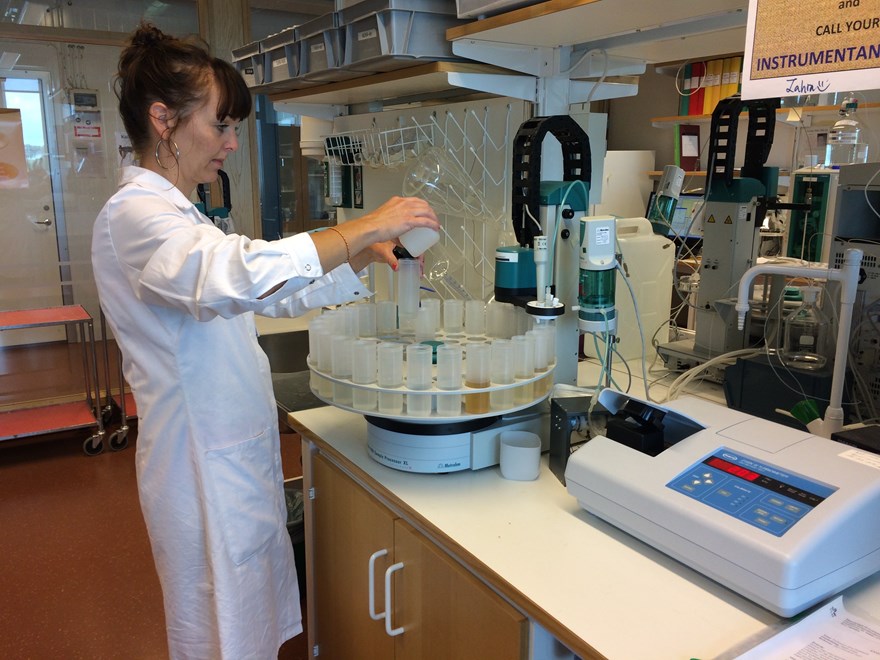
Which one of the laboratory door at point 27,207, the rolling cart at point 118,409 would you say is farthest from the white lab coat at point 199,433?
the laboratory door at point 27,207

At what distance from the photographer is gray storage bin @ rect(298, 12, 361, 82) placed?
1854 mm

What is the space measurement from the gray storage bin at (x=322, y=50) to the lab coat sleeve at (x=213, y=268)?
876mm

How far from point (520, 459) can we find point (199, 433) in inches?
24.6

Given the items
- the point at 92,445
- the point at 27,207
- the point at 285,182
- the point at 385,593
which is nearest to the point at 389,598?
the point at 385,593

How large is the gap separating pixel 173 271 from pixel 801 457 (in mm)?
1001

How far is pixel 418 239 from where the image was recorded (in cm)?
136

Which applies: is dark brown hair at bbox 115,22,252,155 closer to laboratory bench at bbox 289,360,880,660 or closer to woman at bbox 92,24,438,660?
woman at bbox 92,24,438,660

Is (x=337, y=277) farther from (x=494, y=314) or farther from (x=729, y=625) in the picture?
(x=729, y=625)

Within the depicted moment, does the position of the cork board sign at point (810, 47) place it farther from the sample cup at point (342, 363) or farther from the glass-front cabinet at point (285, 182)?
the glass-front cabinet at point (285, 182)

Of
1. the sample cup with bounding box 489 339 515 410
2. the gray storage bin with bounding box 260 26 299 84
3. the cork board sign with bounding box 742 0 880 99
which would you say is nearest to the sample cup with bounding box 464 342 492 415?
the sample cup with bounding box 489 339 515 410

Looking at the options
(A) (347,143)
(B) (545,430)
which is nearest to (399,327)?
(B) (545,430)

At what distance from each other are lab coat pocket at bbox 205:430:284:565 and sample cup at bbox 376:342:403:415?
1.05ft

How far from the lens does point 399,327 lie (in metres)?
1.64

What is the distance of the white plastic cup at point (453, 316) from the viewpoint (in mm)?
1645
